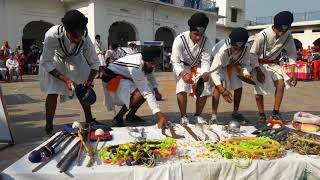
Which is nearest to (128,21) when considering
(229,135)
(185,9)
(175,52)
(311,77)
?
(185,9)

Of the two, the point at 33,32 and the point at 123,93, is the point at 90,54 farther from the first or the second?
the point at 33,32

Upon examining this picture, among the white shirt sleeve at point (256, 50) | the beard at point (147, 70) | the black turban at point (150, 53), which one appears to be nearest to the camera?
the black turban at point (150, 53)

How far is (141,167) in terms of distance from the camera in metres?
3.08

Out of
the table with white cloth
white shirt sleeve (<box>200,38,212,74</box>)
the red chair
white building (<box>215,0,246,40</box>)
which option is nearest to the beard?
white shirt sleeve (<box>200,38,212,74</box>)

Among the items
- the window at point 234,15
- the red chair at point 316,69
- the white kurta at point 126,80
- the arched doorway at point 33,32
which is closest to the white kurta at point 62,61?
the white kurta at point 126,80

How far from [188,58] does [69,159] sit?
10.0 feet

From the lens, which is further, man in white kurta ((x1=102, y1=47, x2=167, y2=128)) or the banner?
man in white kurta ((x1=102, y1=47, x2=167, y2=128))

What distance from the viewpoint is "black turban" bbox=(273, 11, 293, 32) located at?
5703 mm

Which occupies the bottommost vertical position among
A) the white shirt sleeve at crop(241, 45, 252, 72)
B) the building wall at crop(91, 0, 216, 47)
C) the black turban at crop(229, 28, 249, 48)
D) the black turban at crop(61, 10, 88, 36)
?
the white shirt sleeve at crop(241, 45, 252, 72)

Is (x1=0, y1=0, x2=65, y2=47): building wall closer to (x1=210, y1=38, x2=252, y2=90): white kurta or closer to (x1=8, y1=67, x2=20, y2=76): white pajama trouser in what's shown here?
(x1=8, y1=67, x2=20, y2=76): white pajama trouser

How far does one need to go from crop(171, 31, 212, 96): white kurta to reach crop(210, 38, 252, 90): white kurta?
152 millimetres

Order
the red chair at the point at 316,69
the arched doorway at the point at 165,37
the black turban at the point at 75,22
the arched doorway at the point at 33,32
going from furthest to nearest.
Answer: the arched doorway at the point at 165,37, the arched doorway at the point at 33,32, the red chair at the point at 316,69, the black turban at the point at 75,22

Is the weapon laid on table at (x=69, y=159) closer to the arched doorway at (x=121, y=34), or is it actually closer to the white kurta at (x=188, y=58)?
the white kurta at (x=188, y=58)

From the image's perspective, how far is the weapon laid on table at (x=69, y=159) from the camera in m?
2.99
